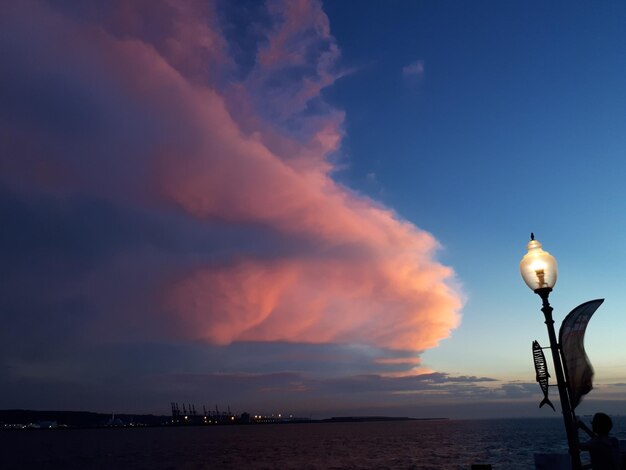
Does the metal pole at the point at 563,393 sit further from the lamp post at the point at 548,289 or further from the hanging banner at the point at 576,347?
the hanging banner at the point at 576,347

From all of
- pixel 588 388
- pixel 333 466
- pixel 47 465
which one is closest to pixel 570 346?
pixel 588 388

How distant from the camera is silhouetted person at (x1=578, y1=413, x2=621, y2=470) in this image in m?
7.24

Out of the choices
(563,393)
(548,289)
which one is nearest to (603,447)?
(563,393)

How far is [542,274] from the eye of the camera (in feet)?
25.8

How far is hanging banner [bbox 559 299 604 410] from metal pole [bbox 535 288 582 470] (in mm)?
210

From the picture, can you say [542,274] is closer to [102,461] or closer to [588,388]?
[588,388]

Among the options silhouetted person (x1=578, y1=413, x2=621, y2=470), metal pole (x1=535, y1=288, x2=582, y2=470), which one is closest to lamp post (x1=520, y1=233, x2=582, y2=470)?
metal pole (x1=535, y1=288, x2=582, y2=470)

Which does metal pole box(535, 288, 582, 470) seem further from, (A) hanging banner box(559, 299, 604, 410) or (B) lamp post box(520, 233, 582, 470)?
(A) hanging banner box(559, 299, 604, 410)

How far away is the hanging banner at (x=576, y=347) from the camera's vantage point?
782 centimetres

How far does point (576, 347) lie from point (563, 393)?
0.81 meters

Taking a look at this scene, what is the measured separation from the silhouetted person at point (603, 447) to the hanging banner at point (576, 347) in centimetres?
47

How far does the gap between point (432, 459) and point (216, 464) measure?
36682 millimetres

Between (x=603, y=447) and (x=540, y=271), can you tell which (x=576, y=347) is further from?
(x=603, y=447)

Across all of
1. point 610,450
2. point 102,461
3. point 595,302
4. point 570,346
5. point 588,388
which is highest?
point 595,302
